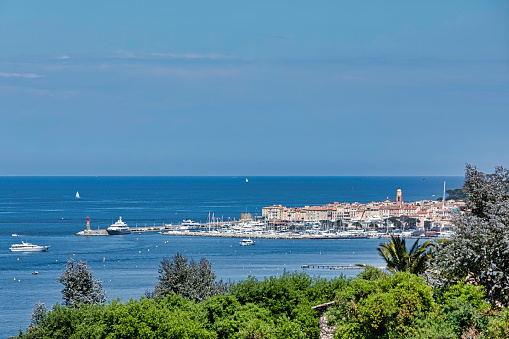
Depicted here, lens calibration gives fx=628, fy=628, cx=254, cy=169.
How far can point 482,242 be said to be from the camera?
14594 millimetres

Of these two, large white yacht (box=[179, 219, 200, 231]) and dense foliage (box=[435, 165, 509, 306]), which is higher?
dense foliage (box=[435, 165, 509, 306])

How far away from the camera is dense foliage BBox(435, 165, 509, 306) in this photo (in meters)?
14.5

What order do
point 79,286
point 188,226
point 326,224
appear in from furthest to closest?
point 326,224 → point 188,226 → point 79,286

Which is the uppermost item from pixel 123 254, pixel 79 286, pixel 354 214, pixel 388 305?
pixel 354 214

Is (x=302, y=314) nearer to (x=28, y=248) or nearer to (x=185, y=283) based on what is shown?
(x=185, y=283)

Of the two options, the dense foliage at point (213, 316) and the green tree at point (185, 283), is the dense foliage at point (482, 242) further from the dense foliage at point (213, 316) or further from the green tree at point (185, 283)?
the green tree at point (185, 283)

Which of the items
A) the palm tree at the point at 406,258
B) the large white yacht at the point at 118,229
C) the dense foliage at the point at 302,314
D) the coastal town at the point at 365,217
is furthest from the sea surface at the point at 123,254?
the palm tree at the point at 406,258

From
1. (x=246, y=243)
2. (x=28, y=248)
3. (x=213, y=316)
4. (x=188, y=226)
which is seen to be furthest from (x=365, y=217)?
(x=213, y=316)

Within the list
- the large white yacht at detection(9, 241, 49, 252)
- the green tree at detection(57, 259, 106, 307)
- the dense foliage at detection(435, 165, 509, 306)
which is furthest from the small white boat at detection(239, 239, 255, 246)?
the dense foliage at detection(435, 165, 509, 306)

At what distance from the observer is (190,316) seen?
18500 mm

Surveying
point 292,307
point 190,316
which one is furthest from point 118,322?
point 292,307

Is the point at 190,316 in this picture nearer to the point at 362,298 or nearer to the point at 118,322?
the point at 118,322

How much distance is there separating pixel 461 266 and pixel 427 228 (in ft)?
307

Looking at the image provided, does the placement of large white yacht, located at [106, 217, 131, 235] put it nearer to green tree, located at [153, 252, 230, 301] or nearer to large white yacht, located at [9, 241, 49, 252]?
large white yacht, located at [9, 241, 49, 252]
